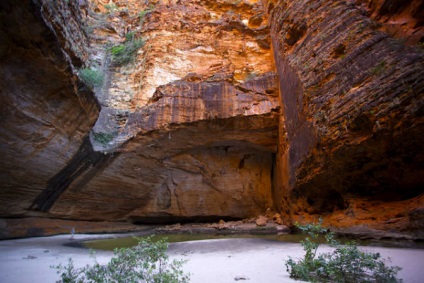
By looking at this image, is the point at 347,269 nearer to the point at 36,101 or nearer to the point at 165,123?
the point at 165,123

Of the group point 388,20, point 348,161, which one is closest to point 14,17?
point 348,161

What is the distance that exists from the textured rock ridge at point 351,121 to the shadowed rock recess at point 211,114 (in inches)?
1.3

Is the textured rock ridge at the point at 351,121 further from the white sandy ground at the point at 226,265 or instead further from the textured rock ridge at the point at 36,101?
the textured rock ridge at the point at 36,101

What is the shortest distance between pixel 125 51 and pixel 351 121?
37.6 ft

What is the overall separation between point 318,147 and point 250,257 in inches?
137

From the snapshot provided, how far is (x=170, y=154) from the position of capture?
10328 mm

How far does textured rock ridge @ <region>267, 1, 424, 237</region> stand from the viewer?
4727 millimetres

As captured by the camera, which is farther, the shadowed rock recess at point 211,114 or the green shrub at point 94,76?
the green shrub at point 94,76

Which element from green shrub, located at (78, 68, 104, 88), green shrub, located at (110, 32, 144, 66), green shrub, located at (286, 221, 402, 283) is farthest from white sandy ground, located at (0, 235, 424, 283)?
green shrub, located at (110, 32, 144, 66)

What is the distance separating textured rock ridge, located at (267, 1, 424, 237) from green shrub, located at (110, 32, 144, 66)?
8055 mm

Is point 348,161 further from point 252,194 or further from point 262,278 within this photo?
point 252,194

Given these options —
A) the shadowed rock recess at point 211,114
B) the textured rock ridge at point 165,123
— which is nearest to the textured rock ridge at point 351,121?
the shadowed rock recess at point 211,114

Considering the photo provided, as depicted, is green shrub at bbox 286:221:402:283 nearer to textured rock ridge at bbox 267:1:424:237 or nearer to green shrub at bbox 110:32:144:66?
textured rock ridge at bbox 267:1:424:237

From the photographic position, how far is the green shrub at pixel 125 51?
1259 cm
